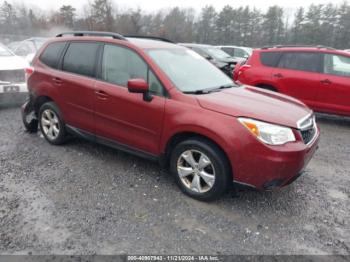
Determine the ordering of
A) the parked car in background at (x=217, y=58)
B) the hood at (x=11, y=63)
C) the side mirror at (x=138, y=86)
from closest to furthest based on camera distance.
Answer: the side mirror at (x=138, y=86)
the hood at (x=11, y=63)
the parked car in background at (x=217, y=58)

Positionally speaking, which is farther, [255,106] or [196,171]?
[196,171]

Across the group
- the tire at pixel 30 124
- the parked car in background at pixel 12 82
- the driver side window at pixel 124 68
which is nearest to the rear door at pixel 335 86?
the driver side window at pixel 124 68

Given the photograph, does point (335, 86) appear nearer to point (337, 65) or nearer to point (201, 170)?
point (337, 65)

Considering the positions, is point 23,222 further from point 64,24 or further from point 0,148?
point 64,24

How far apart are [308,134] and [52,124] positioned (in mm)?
3809

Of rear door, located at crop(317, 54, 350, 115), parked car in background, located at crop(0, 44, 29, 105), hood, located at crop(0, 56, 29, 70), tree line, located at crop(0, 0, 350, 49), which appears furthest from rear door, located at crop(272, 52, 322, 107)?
tree line, located at crop(0, 0, 350, 49)

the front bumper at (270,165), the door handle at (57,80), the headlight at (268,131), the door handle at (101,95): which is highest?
the door handle at (57,80)

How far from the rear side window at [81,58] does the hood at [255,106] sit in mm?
1746

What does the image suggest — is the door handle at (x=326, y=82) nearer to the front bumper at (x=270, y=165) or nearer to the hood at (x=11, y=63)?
the front bumper at (x=270, y=165)

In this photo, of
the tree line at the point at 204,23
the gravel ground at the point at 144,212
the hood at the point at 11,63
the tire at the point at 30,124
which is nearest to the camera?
the gravel ground at the point at 144,212

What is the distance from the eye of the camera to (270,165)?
2.86 metres

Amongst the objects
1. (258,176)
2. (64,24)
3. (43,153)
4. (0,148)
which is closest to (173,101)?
(258,176)

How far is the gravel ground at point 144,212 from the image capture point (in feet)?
8.74

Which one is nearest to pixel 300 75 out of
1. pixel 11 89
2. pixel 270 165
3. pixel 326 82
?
pixel 326 82
